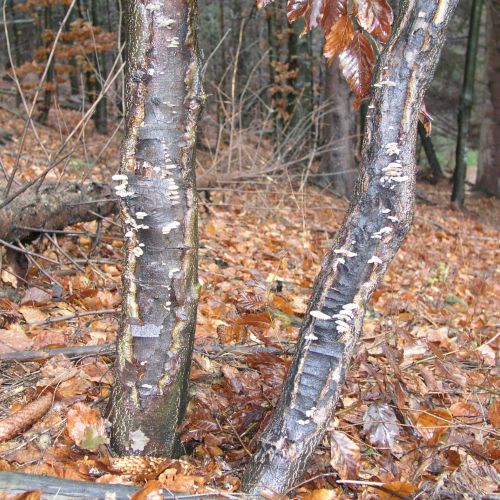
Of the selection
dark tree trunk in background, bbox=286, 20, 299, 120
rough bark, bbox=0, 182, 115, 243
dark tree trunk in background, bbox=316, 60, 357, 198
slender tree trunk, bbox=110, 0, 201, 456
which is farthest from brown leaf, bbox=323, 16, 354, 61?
dark tree trunk in background, bbox=286, 20, 299, 120

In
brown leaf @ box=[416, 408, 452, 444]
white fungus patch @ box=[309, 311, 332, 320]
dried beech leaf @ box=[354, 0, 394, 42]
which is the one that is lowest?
brown leaf @ box=[416, 408, 452, 444]

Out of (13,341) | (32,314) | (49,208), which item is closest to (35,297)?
(32,314)

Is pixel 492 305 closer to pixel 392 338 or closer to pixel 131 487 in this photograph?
pixel 392 338

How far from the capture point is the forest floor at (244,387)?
2.02 meters

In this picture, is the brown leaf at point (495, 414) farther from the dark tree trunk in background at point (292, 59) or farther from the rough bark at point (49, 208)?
the dark tree trunk in background at point (292, 59)

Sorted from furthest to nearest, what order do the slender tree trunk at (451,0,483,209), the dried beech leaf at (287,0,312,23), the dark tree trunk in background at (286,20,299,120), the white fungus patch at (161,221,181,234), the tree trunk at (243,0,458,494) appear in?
the dark tree trunk in background at (286,20,299,120)
the slender tree trunk at (451,0,483,209)
the white fungus patch at (161,221,181,234)
the dried beech leaf at (287,0,312,23)
the tree trunk at (243,0,458,494)

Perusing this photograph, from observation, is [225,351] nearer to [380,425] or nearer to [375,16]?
[380,425]

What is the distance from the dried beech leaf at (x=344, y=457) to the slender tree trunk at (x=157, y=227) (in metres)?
0.58

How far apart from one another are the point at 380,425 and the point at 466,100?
10259 mm

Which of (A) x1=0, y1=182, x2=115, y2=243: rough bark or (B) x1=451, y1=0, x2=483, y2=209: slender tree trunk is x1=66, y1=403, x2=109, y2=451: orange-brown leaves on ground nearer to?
(A) x1=0, y1=182, x2=115, y2=243: rough bark

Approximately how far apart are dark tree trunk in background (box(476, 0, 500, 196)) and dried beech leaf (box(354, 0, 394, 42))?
1193 centimetres

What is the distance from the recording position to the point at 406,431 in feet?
8.08

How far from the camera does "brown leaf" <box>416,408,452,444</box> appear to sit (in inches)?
92.3

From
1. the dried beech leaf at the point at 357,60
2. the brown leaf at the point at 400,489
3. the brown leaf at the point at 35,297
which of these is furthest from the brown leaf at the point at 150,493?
the brown leaf at the point at 35,297
